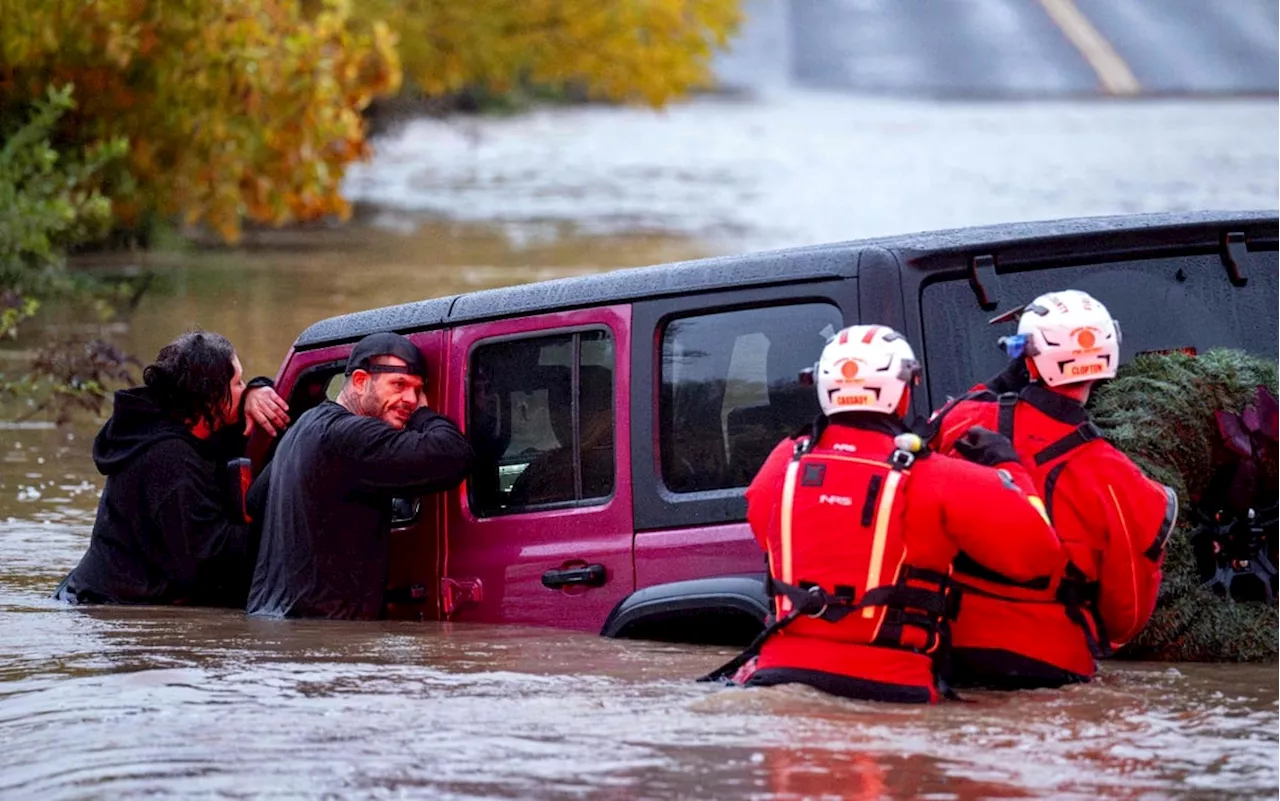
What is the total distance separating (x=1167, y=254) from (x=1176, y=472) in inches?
24.4

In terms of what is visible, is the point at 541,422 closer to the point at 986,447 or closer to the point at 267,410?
the point at 267,410

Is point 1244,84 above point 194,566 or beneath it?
above

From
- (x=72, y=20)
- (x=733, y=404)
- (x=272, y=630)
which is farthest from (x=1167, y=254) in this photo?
(x=72, y=20)

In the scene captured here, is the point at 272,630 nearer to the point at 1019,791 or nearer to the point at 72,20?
the point at 1019,791

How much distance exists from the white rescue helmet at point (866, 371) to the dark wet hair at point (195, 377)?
2.94 meters

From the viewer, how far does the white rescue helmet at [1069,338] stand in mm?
5727

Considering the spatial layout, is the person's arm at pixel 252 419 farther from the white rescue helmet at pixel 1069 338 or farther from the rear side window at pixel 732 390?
the white rescue helmet at pixel 1069 338

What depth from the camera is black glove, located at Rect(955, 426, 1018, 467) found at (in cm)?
564

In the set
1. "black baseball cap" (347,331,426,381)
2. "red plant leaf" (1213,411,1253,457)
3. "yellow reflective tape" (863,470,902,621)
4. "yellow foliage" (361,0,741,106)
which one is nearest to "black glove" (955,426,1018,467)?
"yellow reflective tape" (863,470,902,621)

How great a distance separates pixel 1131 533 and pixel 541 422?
202 centimetres

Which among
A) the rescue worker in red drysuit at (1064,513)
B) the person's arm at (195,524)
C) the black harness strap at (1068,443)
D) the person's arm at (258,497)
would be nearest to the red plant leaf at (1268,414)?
the rescue worker in red drysuit at (1064,513)

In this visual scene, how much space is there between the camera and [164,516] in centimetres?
780

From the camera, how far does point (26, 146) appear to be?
17422 millimetres

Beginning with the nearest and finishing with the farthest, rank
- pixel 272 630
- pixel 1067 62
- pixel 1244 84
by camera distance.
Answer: pixel 272 630
pixel 1244 84
pixel 1067 62
